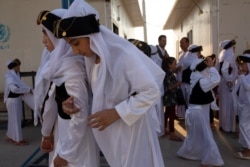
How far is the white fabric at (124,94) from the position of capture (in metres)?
2.11

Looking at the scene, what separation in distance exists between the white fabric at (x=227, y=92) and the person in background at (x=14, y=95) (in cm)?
387

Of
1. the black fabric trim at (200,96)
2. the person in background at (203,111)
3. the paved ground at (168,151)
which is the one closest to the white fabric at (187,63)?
the paved ground at (168,151)

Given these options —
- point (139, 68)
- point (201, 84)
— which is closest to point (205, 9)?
point (201, 84)

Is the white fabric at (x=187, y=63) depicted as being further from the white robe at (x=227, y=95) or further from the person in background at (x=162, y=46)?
the white robe at (x=227, y=95)

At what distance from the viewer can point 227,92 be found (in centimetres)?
723

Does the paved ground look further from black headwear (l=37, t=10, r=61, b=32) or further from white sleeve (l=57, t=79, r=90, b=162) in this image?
A: black headwear (l=37, t=10, r=61, b=32)

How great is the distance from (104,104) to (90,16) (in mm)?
550

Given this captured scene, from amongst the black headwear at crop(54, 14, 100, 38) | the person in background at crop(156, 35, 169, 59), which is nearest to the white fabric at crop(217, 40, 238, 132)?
the person in background at crop(156, 35, 169, 59)

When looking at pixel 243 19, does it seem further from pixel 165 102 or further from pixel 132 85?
pixel 132 85

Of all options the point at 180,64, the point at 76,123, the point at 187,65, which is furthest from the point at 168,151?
the point at 76,123

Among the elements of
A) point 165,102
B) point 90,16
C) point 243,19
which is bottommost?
point 165,102

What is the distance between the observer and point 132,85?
2.14 meters

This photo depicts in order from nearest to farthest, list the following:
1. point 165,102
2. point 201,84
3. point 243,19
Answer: point 201,84
point 165,102
point 243,19

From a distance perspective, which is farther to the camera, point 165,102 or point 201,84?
point 165,102
